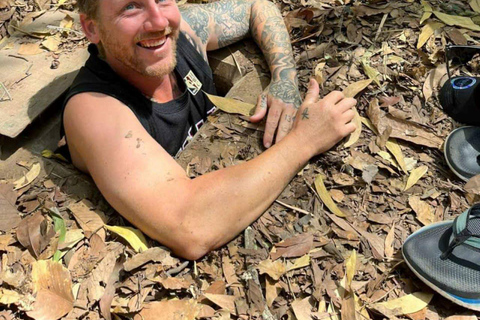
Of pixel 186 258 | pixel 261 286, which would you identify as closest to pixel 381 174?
pixel 261 286

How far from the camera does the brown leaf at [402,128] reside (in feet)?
8.63

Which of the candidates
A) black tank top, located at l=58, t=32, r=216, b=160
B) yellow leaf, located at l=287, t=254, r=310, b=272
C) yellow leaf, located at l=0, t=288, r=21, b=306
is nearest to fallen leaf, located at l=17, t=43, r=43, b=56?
black tank top, located at l=58, t=32, r=216, b=160

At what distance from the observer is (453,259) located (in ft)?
6.84

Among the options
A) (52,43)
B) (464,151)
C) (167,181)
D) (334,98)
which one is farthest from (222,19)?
(464,151)

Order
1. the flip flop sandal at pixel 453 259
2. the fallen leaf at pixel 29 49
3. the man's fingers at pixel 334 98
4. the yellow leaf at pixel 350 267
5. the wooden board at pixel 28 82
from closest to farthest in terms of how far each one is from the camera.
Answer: the flip flop sandal at pixel 453 259 → the yellow leaf at pixel 350 267 → the man's fingers at pixel 334 98 → the wooden board at pixel 28 82 → the fallen leaf at pixel 29 49

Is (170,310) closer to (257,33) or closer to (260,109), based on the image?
(260,109)

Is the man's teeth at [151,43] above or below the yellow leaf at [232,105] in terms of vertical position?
above

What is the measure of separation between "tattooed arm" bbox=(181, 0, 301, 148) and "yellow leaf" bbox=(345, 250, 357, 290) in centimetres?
99

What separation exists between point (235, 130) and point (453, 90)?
4.30 feet

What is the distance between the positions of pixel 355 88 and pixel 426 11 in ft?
3.14

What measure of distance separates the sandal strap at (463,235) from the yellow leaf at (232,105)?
1.32 meters

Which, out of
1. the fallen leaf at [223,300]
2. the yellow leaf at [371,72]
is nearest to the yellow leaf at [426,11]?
the yellow leaf at [371,72]

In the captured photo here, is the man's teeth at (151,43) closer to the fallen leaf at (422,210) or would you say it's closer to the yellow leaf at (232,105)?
the yellow leaf at (232,105)

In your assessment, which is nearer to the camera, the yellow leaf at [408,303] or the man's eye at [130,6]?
the yellow leaf at [408,303]
